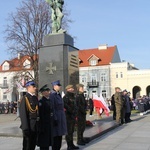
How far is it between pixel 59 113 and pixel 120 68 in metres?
50.5

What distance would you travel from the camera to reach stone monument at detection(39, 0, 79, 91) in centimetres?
1136

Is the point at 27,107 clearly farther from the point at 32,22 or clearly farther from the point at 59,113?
the point at 32,22

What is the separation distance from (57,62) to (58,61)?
0.19ft

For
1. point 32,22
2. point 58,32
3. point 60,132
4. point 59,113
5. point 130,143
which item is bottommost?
point 130,143

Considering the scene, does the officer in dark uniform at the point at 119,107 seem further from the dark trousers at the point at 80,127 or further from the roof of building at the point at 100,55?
the roof of building at the point at 100,55

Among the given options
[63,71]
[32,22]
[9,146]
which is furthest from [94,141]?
[32,22]

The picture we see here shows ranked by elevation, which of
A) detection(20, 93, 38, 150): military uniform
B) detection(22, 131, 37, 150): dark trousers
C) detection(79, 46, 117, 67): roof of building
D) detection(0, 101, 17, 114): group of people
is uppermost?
detection(79, 46, 117, 67): roof of building

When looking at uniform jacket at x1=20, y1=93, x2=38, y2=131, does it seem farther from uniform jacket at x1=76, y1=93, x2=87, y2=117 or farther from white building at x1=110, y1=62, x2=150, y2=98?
white building at x1=110, y1=62, x2=150, y2=98

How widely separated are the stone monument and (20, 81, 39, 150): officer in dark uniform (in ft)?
17.4

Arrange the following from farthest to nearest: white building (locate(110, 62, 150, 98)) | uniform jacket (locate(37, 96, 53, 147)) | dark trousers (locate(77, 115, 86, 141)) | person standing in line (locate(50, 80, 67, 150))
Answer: white building (locate(110, 62, 150, 98)) → dark trousers (locate(77, 115, 86, 141)) → person standing in line (locate(50, 80, 67, 150)) → uniform jacket (locate(37, 96, 53, 147))

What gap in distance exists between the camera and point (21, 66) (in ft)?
117

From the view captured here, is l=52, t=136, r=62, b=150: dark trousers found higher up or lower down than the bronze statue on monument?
lower down

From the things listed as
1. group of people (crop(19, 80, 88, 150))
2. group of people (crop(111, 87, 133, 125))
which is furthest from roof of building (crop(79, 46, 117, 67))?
group of people (crop(19, 80, 88, 150))

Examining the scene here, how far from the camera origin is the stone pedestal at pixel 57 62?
11.4 m
